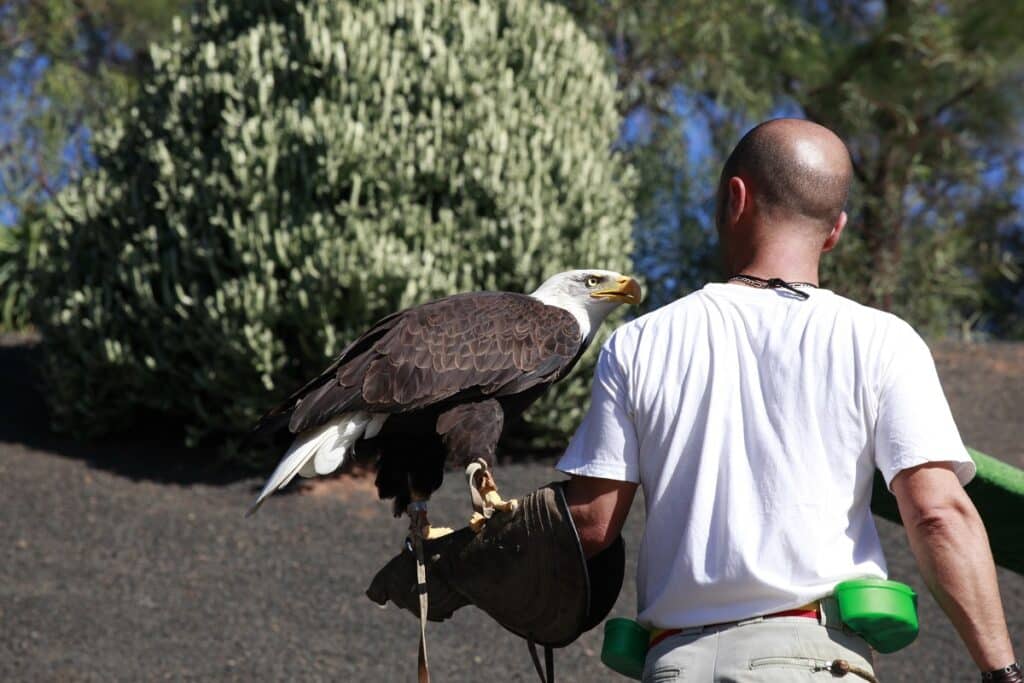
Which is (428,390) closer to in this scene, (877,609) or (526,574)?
(526,574)

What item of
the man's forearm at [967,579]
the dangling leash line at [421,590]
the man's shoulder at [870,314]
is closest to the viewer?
the man's forearm at [967,579]

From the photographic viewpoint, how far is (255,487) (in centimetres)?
796

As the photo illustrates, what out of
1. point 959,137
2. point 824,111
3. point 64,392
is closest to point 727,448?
point 64,392

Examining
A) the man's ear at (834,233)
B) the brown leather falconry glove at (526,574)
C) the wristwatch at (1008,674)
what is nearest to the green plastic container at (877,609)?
the wristwatch at (1008,674)

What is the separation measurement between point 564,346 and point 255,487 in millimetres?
4434

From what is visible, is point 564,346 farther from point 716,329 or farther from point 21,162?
point 21,162

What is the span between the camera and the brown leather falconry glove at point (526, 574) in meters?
2.62

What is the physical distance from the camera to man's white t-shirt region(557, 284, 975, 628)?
2.24 m

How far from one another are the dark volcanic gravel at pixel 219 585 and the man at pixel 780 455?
375 centimetres

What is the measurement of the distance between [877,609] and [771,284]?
0.63m

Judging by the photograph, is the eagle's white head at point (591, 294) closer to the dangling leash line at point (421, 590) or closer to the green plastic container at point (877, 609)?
the dangling leash line at point (421, 590)

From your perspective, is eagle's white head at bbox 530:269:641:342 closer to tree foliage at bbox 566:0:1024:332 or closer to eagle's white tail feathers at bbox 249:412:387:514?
eagle's white tail feathers at bbox 249:412:387:514

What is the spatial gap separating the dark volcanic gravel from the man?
3.75 meters

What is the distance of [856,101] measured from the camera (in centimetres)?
1170
